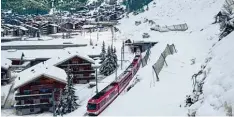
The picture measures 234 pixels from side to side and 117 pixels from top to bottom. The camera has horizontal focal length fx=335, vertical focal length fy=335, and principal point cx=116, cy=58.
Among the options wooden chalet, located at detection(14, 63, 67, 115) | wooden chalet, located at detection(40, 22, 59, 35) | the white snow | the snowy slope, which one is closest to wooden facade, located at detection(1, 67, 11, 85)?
the white snow

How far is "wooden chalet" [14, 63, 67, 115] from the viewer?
124ft

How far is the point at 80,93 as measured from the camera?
43625 mm

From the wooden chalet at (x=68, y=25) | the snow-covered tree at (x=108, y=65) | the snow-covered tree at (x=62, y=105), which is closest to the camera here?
the snow-covered tree at (x=62, y=105)

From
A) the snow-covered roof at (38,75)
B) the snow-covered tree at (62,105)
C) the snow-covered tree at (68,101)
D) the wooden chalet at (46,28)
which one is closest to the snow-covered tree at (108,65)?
the snow-covered roof at (38,75)

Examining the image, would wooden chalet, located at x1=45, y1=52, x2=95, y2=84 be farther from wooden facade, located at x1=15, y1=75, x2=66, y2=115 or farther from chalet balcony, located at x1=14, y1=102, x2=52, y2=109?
chalet balcony, located at x1=14, y1=102, x2=52, y2=109

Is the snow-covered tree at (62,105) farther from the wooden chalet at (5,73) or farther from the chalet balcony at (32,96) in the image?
the wooden chalet at (5,73)

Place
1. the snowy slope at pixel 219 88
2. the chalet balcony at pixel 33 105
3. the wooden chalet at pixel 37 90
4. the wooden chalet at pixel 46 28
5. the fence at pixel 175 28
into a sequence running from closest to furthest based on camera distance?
the snowy slope at pixel 219 88, the chalet balcony at pixel 33 105, the wooden chalet at pixel 37 90, the fence at pixel 175 28, the wooden chalet at pixel 46 28

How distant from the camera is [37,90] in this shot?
38781 millimetres

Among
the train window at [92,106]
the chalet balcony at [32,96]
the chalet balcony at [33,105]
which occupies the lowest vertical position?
the chalet balcony at [33,105]

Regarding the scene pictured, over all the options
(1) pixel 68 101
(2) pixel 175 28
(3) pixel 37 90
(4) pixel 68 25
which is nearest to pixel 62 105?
(1) pixel 68 101

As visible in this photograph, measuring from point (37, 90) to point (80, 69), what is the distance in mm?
10451

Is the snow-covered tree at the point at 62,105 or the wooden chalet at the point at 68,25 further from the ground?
the wooden chalet at the point at 68,25

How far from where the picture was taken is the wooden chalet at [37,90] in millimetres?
37875

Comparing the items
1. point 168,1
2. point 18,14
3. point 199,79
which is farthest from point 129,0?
point 199,79
